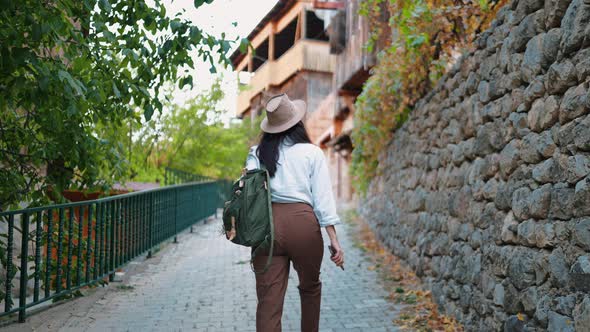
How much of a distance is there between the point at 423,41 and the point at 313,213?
3692mm

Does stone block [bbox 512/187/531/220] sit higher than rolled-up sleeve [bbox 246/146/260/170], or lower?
lower

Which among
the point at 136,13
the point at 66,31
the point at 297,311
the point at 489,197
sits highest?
the point at 136,13

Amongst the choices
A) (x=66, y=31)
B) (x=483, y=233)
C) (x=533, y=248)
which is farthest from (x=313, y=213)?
(x=66, y=31)

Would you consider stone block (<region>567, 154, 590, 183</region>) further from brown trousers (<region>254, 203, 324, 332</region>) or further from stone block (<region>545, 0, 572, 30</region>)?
brown trousers (<region>254, 203, 324, 332</region>)

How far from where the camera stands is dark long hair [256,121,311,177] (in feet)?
11.6

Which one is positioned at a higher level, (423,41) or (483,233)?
(423,41)

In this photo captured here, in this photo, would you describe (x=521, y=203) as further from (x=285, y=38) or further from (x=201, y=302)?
(x=285, y=38)

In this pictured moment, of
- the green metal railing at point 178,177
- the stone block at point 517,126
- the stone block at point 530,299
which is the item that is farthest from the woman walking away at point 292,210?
the green metal railing at point 178,177

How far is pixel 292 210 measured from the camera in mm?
3420

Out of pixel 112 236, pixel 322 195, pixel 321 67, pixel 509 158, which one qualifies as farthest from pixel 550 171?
pixel 321 67

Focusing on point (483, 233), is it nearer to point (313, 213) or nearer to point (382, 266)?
point (313, 213)

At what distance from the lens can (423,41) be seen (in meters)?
6.43

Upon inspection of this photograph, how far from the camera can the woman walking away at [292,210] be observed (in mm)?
3383

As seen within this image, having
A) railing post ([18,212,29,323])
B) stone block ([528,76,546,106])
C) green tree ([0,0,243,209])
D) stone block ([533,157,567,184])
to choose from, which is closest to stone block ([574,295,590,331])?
stone block ([533,157,567,184])
